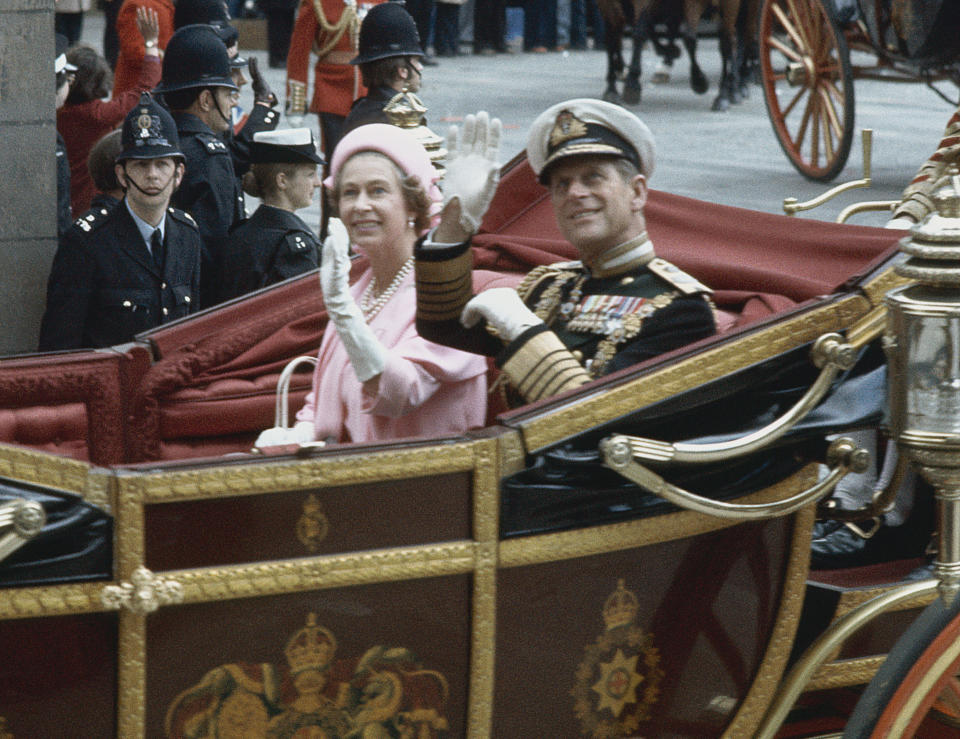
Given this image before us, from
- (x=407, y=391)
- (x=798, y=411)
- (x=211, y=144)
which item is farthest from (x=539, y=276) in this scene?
(x=211, y=144)

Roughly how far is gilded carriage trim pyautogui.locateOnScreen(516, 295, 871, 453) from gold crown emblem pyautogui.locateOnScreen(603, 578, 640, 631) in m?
0.28

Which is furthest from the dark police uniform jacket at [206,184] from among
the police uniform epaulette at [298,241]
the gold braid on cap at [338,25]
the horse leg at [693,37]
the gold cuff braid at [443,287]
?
the horse leg at [693,37]

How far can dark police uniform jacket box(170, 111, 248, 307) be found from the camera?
171 inches

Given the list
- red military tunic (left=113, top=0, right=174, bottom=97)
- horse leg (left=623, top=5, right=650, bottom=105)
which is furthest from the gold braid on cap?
horse leg (left=623, top=5, right=650, bottom=105)

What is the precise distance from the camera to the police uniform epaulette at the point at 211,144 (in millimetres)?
4449

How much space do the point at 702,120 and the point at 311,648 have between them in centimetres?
840

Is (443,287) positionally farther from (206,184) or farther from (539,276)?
(206,184)

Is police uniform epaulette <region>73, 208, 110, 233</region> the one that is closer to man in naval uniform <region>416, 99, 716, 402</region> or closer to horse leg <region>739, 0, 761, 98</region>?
man in naval uniform <region>416, 99, 716, 402</region>

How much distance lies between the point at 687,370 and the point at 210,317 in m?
1.32

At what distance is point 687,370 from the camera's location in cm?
217

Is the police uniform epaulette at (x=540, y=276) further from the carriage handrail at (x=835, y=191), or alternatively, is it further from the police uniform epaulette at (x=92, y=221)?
the police uniform epaulette at (x=92, y=221)

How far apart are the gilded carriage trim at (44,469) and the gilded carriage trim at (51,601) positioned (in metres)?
0.12

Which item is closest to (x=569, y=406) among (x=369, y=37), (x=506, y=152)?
(x=369, y=37)

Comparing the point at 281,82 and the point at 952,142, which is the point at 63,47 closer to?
the point at 952,142
